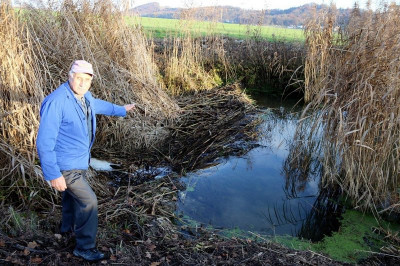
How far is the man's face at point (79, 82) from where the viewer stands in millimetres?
2355

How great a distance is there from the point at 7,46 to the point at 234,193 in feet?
9.91

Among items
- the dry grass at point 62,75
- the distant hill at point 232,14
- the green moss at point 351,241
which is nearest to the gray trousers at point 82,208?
the dry grass at point 62,75

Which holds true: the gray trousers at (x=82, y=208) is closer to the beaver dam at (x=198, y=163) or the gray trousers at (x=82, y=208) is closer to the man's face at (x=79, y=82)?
the beaver dam at (x=198, y=163)

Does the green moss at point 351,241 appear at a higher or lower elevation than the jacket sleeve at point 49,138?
lower

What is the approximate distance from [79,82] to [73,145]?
44 cm

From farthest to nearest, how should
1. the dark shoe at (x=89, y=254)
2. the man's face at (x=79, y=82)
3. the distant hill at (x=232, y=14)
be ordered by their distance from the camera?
the distant hill at (x=232, y=14) < the dark shoe at (x=89, y=254) < the man's face at (x=79, y=82)

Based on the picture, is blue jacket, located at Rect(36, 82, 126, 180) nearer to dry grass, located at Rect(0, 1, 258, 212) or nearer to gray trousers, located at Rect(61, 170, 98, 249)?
gray trousers, located at Rect(61, 170, 98, 249)

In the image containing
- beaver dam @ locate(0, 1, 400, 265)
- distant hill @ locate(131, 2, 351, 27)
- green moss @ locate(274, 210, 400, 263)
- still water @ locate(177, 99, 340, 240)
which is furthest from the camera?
distant hill @ locate(131, 2, 351, 27)

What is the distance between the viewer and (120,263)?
2.51 meters

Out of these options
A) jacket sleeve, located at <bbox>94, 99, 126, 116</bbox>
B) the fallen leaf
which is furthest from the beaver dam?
jacket sleeve, located at <bbox>94, 99, 126, 116</bbox>

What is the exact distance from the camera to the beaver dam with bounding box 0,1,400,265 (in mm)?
2906

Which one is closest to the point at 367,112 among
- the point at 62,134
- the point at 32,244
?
the point at 62,134

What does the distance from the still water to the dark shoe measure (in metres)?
1.35

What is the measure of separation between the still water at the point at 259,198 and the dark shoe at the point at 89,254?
1.35 m
